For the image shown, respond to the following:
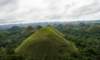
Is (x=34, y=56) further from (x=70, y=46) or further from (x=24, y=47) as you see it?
(x=70, y=46)

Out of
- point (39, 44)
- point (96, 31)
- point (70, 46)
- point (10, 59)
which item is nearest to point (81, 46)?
point (70, 46)

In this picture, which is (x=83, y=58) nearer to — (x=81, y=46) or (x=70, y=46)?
(x=70, y=46)

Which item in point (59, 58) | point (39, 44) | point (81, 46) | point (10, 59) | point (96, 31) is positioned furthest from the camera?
point (96, 31)

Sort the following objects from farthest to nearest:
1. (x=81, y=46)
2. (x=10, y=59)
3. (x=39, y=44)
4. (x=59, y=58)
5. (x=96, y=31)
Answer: (x=96, y=31)
(x=81, y=46)
(x=39, y=44)
(x=59, y=58)
(x=10, y=59)

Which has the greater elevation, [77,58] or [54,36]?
[54,36]

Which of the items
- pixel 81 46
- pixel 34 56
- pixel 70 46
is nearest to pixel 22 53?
pixel 34 56

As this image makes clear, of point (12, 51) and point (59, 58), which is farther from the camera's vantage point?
point (12, 51)
